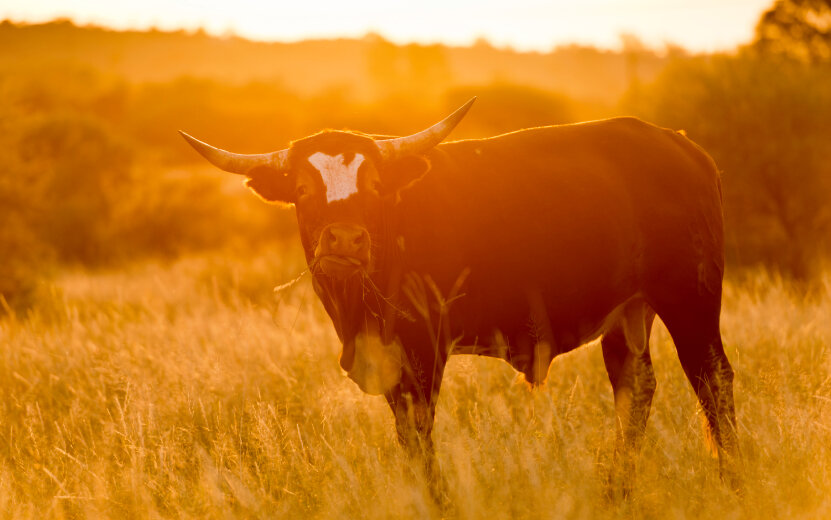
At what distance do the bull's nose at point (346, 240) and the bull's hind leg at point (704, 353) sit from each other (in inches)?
72.6

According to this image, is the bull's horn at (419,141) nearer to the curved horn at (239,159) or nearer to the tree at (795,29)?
the curved horn at (239,159)

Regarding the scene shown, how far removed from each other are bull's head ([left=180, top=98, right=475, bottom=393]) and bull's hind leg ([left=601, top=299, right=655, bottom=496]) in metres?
1.50

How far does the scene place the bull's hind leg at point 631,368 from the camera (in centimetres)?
525

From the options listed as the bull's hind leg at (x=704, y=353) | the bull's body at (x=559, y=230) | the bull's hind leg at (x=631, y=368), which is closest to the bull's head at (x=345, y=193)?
the bull's body at (x=559, y=230)

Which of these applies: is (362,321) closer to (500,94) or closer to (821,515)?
(821,515)

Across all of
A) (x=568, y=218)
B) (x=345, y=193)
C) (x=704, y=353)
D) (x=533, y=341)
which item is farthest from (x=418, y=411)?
(x=704, y=353)

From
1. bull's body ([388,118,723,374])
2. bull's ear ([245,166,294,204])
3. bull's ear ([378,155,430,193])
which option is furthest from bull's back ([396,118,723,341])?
bull's ear ([245,166,294,204])

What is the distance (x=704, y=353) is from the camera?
5125 mm

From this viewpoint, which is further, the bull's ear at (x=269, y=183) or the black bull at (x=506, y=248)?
the bull's ear at (x=269, y=183)

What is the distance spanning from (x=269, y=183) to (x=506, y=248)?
1266 mm

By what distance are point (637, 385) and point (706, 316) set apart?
1.77ft

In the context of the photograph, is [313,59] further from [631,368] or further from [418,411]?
[418,411]

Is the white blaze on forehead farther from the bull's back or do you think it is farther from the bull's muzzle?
the bull's back

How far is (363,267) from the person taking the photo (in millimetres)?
4332
